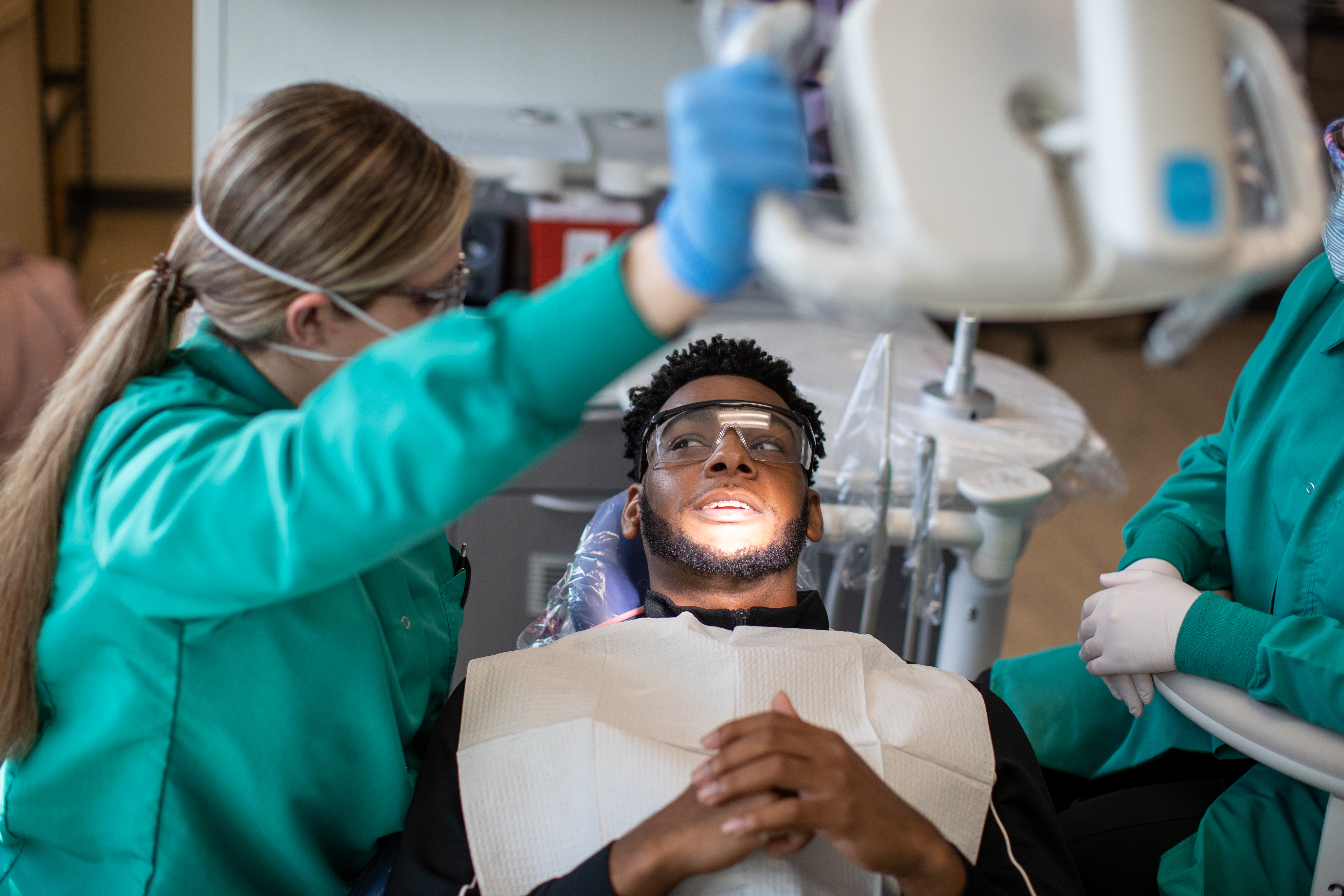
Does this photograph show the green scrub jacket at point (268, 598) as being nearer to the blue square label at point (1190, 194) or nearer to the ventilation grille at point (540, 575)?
the blue square label at point (1190, 194)

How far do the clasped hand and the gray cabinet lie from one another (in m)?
1.23

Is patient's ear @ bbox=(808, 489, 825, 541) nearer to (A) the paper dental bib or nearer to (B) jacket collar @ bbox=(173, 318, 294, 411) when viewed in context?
(A) the paper dental bib

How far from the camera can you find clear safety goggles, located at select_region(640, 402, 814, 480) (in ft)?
5.29

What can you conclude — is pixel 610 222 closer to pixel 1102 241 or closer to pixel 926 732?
pixel 926 732

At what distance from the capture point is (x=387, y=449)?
75 centimetres

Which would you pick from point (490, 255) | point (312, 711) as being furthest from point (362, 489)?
point (490, 255)

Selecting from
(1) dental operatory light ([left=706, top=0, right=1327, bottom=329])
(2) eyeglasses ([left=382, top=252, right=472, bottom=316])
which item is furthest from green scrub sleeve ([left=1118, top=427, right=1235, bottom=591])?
(2) eyeglasses ([left=382, top=252, right=472, bottom=316])

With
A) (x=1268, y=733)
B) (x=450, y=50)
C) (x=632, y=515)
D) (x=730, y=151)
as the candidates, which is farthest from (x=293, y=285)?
(x=450, y=50)

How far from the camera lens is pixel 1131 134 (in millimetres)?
623

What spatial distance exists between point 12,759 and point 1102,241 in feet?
3.48

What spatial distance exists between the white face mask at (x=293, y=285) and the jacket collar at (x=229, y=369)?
0.04 meters

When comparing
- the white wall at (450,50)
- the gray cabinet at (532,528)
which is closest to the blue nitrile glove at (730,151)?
the gray cabinet at (532,528)

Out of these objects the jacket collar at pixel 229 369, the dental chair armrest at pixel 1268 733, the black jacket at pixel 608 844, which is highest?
the jacket collar at pixel 229 369

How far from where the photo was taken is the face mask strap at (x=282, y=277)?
95cm
